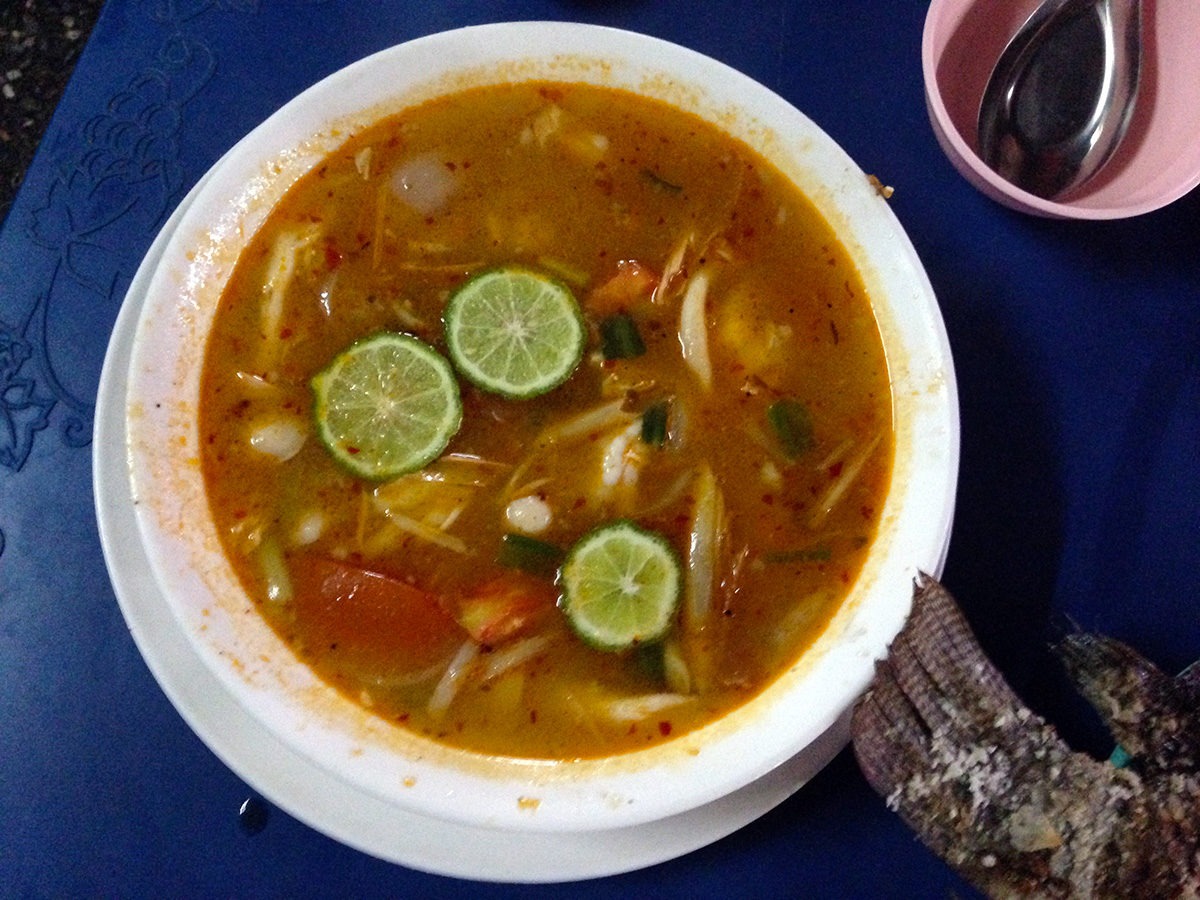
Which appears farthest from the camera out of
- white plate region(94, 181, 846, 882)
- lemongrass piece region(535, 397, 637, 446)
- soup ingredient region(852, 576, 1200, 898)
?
lemongrass piece region(535, 397, 637, 446)

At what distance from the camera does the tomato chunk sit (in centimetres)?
192

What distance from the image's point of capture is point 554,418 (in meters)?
1.98

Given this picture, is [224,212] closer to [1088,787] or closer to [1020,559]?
[1020,559]

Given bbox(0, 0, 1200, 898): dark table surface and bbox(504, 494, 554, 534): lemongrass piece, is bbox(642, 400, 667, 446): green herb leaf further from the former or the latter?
bbox(0, 0, 1200, 898): dark table surface

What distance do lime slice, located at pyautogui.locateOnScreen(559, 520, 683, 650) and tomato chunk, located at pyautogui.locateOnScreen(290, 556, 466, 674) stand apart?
28 cm

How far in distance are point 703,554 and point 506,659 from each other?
1.56ft

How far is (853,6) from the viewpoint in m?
2.15

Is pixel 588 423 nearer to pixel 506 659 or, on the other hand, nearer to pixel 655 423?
pixel 655 423

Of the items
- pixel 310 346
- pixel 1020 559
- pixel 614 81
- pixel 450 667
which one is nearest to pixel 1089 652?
pixel 1020 559

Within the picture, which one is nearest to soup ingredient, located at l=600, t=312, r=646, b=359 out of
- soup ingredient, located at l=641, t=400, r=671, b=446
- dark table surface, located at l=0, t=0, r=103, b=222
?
soup ingredient, located at l=641, t=400, r=671, b=446

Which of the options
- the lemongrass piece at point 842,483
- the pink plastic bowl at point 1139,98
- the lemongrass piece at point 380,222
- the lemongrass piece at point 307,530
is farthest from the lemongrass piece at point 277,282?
the pink plastic bowl at point 1139,98

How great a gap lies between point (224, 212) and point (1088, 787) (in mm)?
2018

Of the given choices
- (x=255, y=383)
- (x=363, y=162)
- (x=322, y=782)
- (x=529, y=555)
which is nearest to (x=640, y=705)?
(x=529, y=555)

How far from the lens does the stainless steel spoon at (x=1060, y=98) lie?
2014mm
